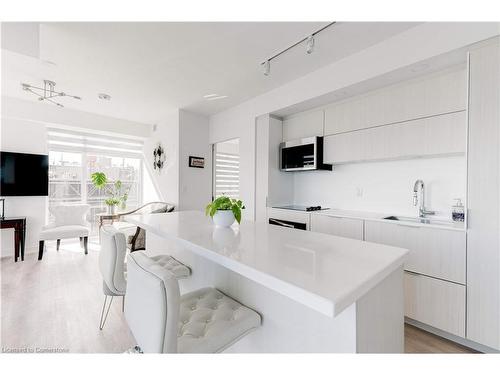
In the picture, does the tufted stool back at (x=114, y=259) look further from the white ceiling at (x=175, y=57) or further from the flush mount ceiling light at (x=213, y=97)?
the flush mount ceiling light at (x=213, y=97)

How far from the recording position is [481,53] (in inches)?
69.2

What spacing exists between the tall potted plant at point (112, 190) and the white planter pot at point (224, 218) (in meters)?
3.86

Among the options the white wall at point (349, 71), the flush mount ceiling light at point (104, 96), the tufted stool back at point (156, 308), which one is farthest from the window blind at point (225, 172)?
the tufted stool back at point (156, 308)

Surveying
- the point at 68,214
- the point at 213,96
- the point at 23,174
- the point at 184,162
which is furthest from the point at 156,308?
the point at 23,174

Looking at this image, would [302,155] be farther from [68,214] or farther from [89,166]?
[89,166]

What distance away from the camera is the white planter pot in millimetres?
1694

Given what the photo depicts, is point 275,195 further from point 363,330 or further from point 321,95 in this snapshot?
point 363,330

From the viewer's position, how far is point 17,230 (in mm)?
3691

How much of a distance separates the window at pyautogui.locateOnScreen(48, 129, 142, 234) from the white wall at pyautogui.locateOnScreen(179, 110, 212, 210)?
2007mm

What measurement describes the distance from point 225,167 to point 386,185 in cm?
286

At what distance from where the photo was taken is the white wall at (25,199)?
3.88 metres

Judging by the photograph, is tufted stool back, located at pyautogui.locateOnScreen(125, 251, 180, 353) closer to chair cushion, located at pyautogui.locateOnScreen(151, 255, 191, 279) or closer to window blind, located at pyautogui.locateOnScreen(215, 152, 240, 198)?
chair cushion, located at pyautogui.locateOnScreen(151, 255, 191, 279)

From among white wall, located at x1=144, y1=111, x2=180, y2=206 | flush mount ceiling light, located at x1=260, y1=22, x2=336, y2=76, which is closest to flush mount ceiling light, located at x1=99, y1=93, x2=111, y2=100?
white wall, located at x1=144, y1=111, x2=180, y2=206
